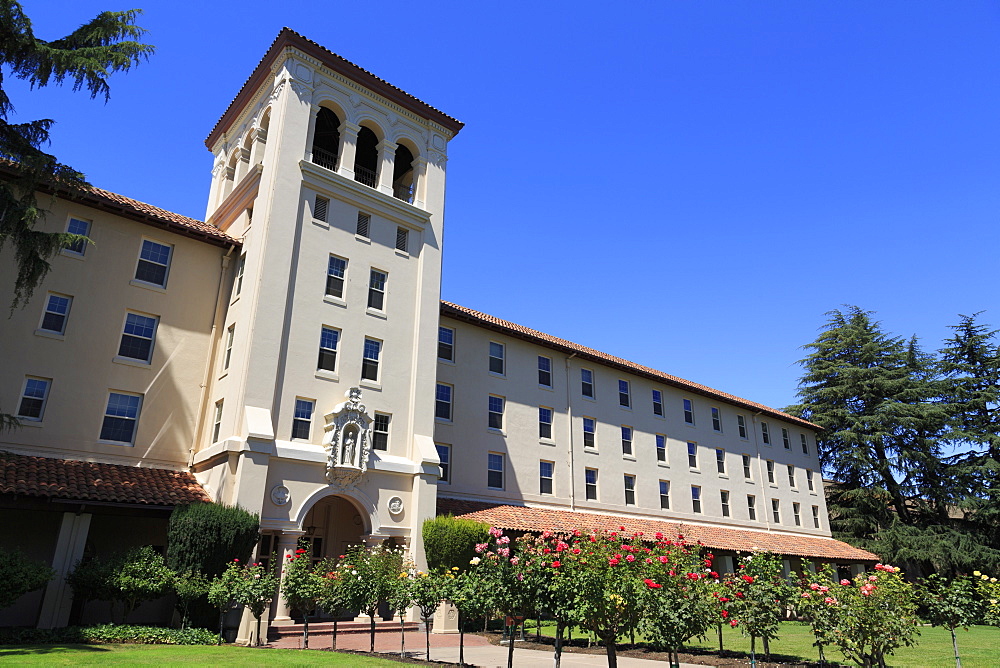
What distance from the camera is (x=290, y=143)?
24156mm

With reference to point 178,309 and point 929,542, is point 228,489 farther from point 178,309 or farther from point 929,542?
point 929,542

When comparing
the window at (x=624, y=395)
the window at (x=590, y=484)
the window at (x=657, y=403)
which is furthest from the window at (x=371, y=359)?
the window at (x=657, y=403)

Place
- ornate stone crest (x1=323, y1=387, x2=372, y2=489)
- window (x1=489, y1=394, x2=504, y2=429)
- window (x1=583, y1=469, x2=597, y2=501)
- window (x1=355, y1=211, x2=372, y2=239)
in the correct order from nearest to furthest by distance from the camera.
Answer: ornate stone crest (x1=323, y1=387, x2=372, y2=489) < window (x1=355, y1=211, x2=372, y2=239) < window (x1=489, y1=394, x2=504, y2=429) < window (x1=583, y1=469, x2=597, y2=501)

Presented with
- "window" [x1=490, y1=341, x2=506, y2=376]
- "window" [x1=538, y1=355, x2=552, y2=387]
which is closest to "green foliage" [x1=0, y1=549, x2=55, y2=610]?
"window" [x1=490, y1=341, x2=506, y2=376]

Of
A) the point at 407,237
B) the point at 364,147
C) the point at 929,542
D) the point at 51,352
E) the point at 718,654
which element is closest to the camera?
the point at 718,654

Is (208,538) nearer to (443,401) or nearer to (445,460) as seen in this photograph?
(445,460)

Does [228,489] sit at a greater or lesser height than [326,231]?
lesser

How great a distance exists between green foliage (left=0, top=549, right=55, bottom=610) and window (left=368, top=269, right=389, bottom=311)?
13.1m

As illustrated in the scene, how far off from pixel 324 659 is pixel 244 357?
35.7 feet

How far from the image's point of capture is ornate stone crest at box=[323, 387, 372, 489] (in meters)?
21.4

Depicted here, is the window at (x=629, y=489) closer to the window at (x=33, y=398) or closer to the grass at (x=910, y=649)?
the grass at (x=910, y=649)

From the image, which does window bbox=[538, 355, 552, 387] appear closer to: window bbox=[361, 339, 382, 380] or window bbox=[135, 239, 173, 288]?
window bbox=[361, 339, 382, 380]

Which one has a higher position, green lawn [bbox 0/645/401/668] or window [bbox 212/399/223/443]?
window [bbox 212/399/223/443]

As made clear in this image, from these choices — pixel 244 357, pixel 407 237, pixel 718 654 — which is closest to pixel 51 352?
pixel 244 357
